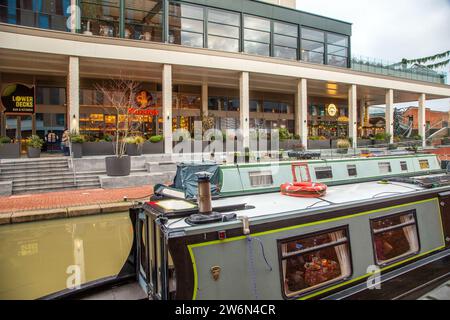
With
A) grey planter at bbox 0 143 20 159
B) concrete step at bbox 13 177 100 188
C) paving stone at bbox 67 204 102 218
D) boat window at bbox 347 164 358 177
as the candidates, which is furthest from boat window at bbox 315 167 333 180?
grey planter at bbox 0 143 20 159

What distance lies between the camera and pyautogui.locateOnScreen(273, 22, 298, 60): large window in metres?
20.8

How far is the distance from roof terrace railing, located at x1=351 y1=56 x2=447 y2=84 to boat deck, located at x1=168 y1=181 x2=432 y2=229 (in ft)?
68.8

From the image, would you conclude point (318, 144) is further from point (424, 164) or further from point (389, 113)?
point (424, 164)

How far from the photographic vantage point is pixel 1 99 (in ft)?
57.4

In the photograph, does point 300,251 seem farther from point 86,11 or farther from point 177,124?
point 177,124

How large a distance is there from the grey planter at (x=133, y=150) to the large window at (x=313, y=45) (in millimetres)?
13400

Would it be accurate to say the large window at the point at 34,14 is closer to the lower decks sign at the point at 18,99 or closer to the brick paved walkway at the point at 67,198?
the lower decks sign at the point at 18,99

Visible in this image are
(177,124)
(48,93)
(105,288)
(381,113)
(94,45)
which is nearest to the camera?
(105,288)

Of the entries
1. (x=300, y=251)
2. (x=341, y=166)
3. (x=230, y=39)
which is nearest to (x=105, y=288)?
(x=300, y=251)

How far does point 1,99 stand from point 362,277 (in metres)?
20.4

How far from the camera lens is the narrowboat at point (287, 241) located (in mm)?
2762

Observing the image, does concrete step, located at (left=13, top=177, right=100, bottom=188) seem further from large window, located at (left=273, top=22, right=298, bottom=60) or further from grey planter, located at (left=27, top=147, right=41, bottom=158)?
large window, located at (left=273, top=22, right=298, bottom=60)

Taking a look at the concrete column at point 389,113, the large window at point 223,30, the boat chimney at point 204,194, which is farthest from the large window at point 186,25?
the boat chimney at point 204,194

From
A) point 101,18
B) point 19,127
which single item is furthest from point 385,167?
point 19,127
